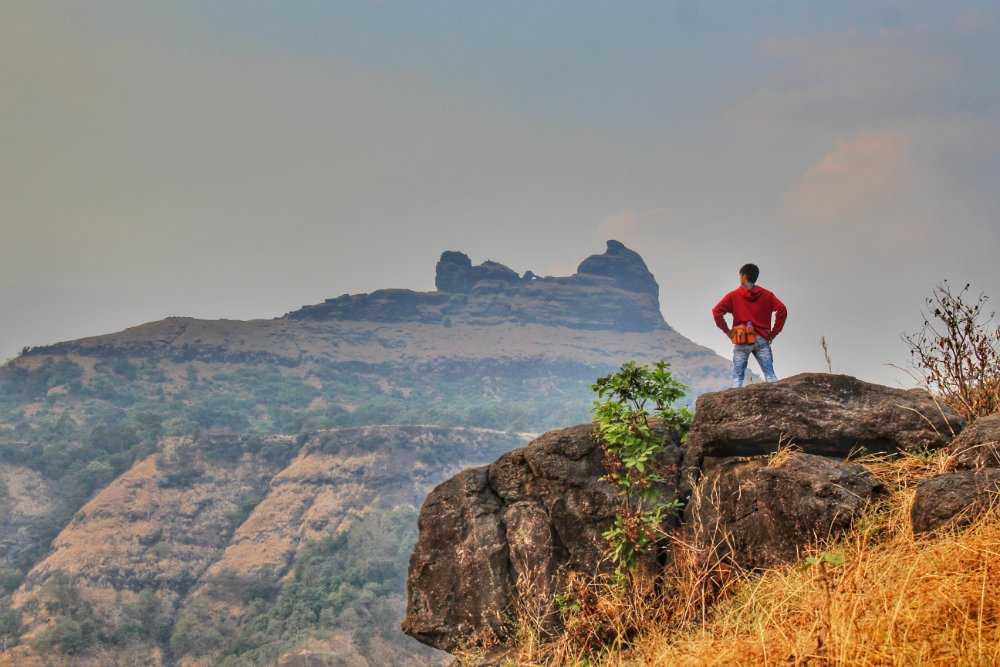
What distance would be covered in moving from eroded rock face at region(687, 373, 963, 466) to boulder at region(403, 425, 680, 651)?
0.77m

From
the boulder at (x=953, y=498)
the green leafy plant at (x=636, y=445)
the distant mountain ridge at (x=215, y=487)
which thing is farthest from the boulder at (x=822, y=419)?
the distant mountain ridge at (x=215, y=487)

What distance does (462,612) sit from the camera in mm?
8961

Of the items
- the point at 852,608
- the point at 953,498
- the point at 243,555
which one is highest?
the point at 953,498

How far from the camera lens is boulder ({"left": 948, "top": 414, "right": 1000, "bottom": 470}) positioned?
20.3ft

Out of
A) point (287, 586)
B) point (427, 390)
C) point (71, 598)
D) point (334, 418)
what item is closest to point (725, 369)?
point (427, 390)

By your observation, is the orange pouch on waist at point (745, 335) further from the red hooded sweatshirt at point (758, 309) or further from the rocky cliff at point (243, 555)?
the rocky cliff at point (243, 555)

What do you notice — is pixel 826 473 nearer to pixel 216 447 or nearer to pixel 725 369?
pixel 216 447

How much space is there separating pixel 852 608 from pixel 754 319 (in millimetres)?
6287

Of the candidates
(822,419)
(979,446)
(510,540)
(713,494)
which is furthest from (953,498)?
(510,540)

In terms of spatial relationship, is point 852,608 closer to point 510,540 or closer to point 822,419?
point 822,419

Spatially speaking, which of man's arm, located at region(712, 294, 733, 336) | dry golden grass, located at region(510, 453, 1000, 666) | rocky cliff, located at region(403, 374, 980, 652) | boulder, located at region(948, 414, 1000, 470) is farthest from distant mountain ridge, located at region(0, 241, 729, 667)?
boulder, located at region(948, 414, 1000, 470)

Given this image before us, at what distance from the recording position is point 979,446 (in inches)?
250

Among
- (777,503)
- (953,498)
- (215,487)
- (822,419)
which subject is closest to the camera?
(953,498)

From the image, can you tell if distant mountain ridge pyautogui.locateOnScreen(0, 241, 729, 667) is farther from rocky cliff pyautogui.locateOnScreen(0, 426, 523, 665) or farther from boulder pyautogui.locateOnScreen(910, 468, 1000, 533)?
boulder pyautogui.locateOnScreen(910, 468, 1000, 533)
